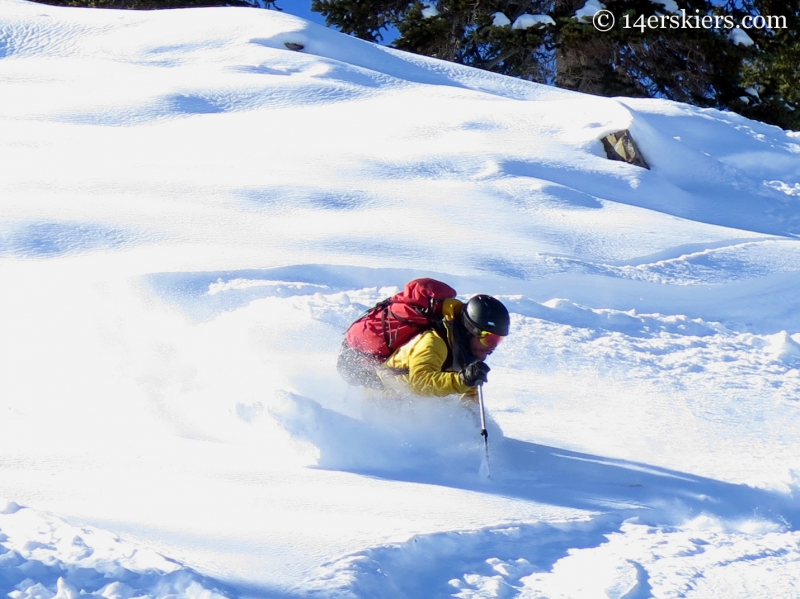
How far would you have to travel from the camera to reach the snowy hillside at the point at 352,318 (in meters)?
3.48

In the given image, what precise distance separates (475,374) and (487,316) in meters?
0.39

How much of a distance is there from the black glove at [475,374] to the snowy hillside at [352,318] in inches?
13.8

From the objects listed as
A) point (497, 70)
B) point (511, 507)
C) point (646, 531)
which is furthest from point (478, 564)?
point (497, 70)

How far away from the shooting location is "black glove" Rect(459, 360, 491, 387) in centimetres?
464

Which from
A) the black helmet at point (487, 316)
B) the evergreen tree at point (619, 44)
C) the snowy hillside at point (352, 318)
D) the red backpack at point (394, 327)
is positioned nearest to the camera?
the snowy hillside at point (352, 318)

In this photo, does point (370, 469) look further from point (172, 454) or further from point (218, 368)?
point (218, 368)

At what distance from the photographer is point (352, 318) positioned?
698cm

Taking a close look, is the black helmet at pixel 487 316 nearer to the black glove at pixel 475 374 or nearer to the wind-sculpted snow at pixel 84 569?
the black glove at pixel 475 374

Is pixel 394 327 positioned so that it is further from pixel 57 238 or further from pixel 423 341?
pixel 57 238

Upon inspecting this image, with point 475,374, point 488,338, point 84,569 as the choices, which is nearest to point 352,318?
point 488,338

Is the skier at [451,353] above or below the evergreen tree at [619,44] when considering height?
below

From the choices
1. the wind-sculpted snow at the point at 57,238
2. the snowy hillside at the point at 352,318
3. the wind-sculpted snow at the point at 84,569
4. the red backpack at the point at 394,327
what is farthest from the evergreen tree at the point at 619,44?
the wind-sculpted snow at the point at 84,569

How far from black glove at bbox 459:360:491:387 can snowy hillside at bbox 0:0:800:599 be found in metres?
0.35

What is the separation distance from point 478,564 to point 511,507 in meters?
0.66
